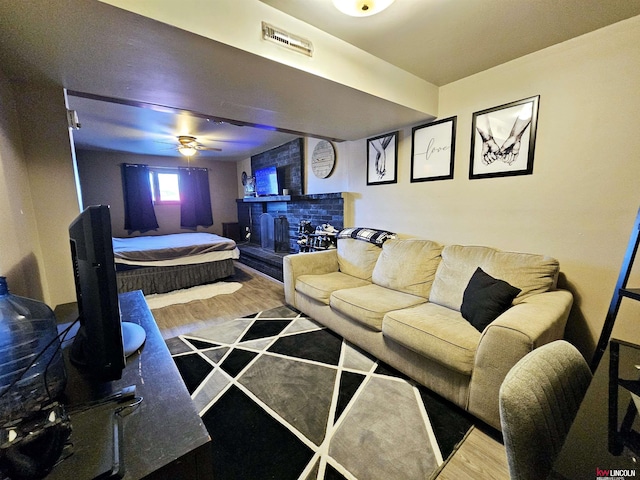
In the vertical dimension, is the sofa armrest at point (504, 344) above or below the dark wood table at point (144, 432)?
below

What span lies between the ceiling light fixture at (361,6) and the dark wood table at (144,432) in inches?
68.9

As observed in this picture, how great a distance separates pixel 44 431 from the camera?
609mm

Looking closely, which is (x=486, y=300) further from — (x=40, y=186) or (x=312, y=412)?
(x=40, y=186)

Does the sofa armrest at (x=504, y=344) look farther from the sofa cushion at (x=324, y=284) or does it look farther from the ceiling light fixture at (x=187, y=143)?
the ceiling light fixture at (x=187, y=143)

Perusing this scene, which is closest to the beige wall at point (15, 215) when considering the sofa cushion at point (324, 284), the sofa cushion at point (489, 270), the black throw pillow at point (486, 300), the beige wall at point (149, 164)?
the sofa cushion at point (324, 284)

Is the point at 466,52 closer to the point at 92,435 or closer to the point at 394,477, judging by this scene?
the point at 394,477

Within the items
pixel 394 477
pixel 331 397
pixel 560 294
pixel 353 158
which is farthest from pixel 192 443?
pixel 353 158

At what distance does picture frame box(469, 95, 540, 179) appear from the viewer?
6.30ft

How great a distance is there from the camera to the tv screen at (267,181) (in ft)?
15.8

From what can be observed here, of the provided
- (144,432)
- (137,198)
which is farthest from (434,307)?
(137,198)

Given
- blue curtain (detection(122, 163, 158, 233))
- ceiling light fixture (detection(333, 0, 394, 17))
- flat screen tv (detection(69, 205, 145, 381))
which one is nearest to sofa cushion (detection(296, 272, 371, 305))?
flat screen tv (detection(69, 205, 145, 381))

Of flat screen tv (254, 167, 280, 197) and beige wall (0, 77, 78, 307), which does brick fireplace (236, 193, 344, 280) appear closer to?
flat screen tv (254, 167, 280, 197)

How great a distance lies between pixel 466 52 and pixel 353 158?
5.49 feet

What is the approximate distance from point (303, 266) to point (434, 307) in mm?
1417
